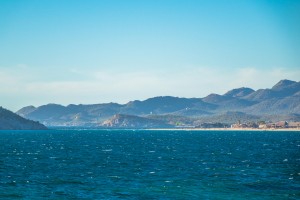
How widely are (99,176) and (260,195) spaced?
27753 mm

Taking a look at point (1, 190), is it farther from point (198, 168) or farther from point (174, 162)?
point (174, 162)

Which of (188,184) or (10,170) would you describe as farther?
(10,170)

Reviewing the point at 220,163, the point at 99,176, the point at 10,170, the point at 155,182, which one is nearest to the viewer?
the point at 155,182

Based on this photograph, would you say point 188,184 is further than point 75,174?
No

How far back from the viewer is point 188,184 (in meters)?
68.2

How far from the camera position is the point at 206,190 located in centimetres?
6362

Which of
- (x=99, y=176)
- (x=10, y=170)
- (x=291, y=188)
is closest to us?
(x=291, y=188)

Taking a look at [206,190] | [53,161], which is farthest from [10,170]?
[206,190]

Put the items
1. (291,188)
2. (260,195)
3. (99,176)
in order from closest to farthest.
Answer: (260,195) → (291,188) → (99,176)

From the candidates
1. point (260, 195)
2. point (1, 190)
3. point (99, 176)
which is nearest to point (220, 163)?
point (99, 176)

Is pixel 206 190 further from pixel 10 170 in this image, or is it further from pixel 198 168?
pixel 10 170

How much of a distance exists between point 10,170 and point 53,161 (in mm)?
20168

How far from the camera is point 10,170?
3314 inches

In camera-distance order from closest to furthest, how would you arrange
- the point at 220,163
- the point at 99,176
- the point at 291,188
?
the point at 291,188 < the point at 99,176 < the point at 220,163
